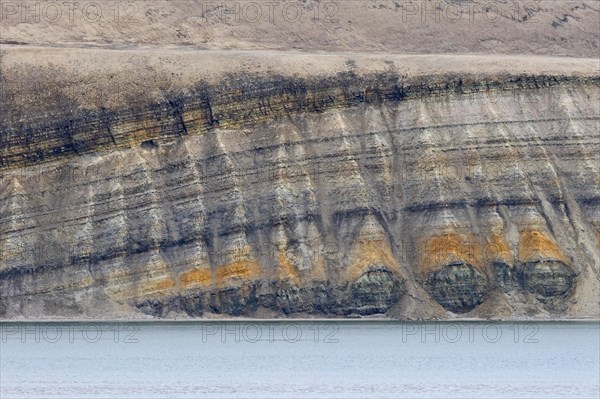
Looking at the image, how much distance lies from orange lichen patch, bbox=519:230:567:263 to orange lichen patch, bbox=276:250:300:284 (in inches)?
412

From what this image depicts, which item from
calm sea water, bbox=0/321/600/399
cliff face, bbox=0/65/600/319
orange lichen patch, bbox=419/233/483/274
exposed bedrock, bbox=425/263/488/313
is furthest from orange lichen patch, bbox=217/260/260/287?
exposed bedrock, bbox=425/263/488/313

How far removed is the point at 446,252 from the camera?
92.7 m

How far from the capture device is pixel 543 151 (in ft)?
319

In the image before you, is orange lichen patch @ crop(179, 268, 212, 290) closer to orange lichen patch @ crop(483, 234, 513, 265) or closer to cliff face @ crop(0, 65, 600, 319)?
cliff face @ crop(0, 65, 600, 319)

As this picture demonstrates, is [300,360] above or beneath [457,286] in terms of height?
beneath

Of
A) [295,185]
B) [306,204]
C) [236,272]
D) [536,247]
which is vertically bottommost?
[236,272]

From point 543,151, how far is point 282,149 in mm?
12518

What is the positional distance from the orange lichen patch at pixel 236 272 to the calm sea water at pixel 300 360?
6.86ft

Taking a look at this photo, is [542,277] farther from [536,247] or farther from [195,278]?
[195,278]

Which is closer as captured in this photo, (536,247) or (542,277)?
(542,277)

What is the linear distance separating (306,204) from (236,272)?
484 cm

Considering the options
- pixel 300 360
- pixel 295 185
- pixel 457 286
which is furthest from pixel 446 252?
pixel 300 360

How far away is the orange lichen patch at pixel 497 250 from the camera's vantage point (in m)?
93.5

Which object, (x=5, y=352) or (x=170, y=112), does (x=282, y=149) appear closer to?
(x=170, y=112)
